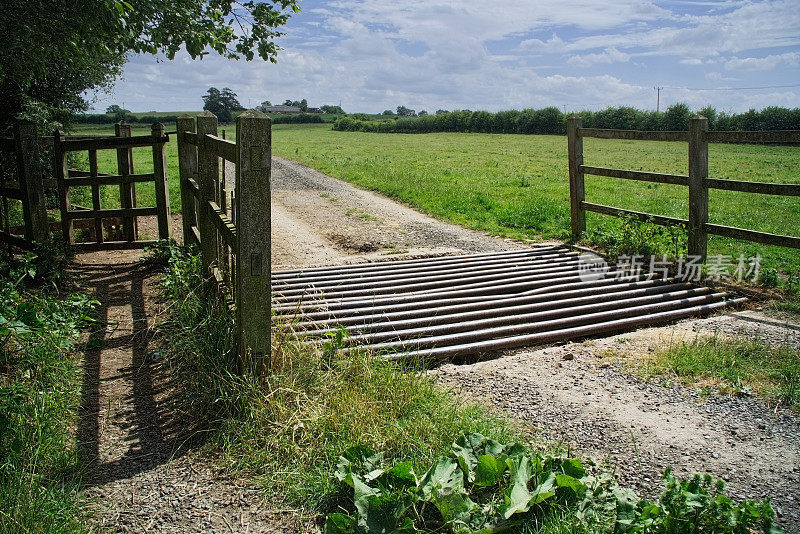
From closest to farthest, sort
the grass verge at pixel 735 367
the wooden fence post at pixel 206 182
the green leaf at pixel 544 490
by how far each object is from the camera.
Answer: the green leaf at pixel 544 490, the grass verge at pixel 735 367, the wooden fence post at pixel 206 182

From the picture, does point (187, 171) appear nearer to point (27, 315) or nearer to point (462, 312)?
point (27, 315)

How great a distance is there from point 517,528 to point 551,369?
7.20 feet

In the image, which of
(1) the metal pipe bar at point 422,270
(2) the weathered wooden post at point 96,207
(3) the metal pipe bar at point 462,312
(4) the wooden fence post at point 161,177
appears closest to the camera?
(3) the metal pipe bar at point 462,312

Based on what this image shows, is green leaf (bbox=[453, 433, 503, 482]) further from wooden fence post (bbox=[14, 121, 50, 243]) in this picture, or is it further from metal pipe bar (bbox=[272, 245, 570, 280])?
wooden fence post (bbox=[14, 121, 50, 243])

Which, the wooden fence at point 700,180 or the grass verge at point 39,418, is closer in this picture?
the grass verge at point 39,418

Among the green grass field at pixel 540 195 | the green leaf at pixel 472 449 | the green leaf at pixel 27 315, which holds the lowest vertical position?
the green leaf at pixel 472 449

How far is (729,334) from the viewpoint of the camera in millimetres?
5668

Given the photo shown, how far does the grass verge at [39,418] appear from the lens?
9.46ft

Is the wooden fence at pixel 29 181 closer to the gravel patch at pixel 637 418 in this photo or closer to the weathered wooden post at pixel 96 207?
the weathered wooden post at pixel 96 207

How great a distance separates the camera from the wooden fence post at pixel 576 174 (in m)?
8.88

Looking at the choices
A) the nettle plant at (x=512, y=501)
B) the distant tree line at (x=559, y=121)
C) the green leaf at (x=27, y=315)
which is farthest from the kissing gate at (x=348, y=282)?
the distant tree line at (x=559, y=121)

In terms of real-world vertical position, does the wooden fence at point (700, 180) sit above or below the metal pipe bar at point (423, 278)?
above

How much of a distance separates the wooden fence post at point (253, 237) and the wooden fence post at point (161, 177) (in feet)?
15.7

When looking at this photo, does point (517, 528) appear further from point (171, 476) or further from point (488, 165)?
point (488, 165)
